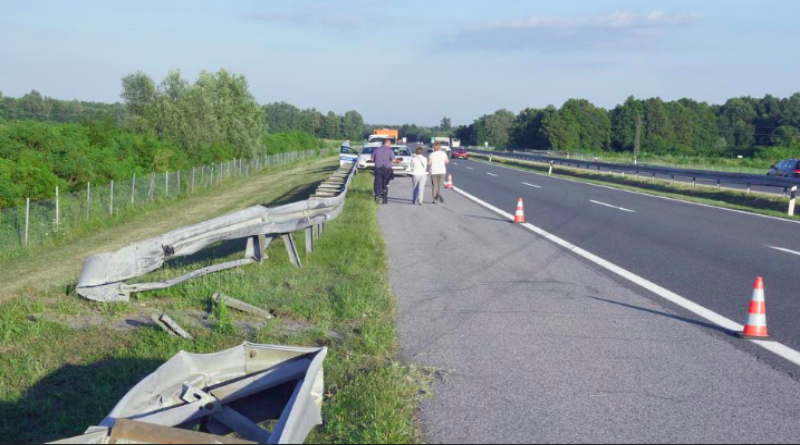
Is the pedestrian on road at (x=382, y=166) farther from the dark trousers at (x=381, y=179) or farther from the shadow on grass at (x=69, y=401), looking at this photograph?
the shadow on grass at (x=69, y=401)

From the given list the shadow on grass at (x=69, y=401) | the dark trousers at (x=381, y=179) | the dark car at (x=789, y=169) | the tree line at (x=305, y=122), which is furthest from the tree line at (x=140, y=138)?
the tree line at (x=305, y=122)

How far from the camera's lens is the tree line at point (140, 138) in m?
24.0

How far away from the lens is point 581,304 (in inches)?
333

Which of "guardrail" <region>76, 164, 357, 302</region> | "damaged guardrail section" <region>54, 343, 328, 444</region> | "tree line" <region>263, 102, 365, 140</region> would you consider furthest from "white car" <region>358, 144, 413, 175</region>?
"tree line" <region>263, 102, 365, 140</region>

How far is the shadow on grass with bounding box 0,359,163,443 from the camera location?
5.61m

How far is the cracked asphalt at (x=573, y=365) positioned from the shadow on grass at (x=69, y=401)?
2.35m

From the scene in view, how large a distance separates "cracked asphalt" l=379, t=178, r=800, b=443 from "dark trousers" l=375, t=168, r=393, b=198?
10.8 meters

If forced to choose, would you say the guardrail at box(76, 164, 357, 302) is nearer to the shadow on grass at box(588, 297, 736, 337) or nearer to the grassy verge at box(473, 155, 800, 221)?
the shadow on grass at box(588, 297, 736, 337)

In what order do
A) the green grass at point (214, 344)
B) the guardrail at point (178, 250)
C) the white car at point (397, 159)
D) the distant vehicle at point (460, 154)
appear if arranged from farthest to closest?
1. the distant vehicle at point (460, 154)
2. the white car at point (397, 159)
3. the guardrail at point (178, 250)
4. the green grass at point (214, 344)

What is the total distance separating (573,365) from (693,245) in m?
8.86

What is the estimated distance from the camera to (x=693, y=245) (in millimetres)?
13922

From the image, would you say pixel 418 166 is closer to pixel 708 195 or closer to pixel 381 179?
pixel 381 179

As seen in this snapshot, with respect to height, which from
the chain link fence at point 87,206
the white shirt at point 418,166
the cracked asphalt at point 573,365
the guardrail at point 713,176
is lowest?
the chain link fence at point 87,206

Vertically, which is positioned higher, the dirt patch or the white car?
the white car
